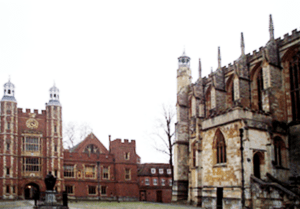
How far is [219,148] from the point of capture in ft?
89.5

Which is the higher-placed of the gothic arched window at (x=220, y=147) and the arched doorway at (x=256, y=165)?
the gothic arched window at (x=220, y=147)

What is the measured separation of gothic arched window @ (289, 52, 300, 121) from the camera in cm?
2769

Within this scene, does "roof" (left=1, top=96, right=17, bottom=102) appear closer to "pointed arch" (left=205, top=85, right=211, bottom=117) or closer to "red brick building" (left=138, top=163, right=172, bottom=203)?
"red brick building" (left=138, top=163, right=172, bottom=203)

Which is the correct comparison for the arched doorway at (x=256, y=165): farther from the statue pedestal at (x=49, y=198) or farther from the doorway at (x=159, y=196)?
the doorway at (x=159, y=196)

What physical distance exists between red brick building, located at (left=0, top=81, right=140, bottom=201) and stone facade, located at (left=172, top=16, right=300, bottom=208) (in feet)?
61.2

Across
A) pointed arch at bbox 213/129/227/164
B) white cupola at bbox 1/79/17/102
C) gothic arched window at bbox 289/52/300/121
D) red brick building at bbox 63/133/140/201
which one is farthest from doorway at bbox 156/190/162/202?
gothic arched window at bbox 289/52/300/121

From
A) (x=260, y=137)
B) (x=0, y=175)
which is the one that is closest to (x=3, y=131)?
(x=0, y=175)

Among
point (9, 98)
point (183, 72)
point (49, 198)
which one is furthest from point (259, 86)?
point (9, 98)

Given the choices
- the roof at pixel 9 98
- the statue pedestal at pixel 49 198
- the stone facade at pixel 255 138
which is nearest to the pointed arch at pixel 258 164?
the stone facade at pixel 255 138

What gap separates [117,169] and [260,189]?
98.8 ft

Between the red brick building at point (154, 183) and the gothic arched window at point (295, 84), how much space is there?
3337cm

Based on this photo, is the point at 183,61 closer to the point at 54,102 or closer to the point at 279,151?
the point at 54,102

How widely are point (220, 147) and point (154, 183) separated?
31.8m

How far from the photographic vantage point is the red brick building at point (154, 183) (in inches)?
2226
